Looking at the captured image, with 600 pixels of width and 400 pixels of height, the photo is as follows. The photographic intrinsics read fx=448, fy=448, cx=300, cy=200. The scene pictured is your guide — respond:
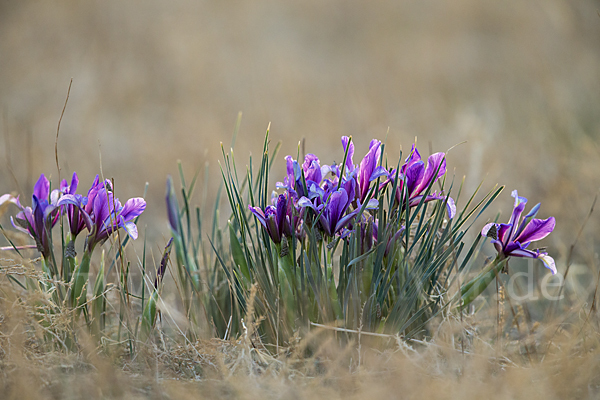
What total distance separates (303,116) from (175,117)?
1370 mm

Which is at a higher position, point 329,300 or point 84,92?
point 84,92

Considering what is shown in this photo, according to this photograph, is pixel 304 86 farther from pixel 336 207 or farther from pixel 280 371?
pixel 280 371

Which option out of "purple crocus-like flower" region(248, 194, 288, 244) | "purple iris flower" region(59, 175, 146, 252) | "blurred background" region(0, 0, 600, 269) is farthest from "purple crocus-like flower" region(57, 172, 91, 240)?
"blurred background" region(0, 0, 600, 269)

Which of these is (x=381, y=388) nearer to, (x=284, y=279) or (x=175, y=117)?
(x=284, y=279)

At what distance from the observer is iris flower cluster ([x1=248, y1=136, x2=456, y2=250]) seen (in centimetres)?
91

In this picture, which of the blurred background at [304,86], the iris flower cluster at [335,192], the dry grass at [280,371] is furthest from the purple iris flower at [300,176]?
the blurred background at [304,86]

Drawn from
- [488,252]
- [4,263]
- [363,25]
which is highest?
[363,25]

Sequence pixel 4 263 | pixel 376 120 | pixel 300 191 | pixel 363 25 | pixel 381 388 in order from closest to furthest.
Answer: pixel 381 388 < pixel 300 191 < pixel 4 263 < pixel 376 120 < pixel 363 25

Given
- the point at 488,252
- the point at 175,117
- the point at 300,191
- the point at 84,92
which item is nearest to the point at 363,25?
the point at 175,117

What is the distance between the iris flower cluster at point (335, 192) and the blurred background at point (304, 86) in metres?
1.79

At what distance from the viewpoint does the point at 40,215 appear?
95 centimetres

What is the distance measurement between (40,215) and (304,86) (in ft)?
15.0

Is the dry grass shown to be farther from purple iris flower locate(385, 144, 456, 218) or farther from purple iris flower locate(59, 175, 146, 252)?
purple iris flower locate(385, 144, 456, 218)

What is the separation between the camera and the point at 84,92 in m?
4.96
